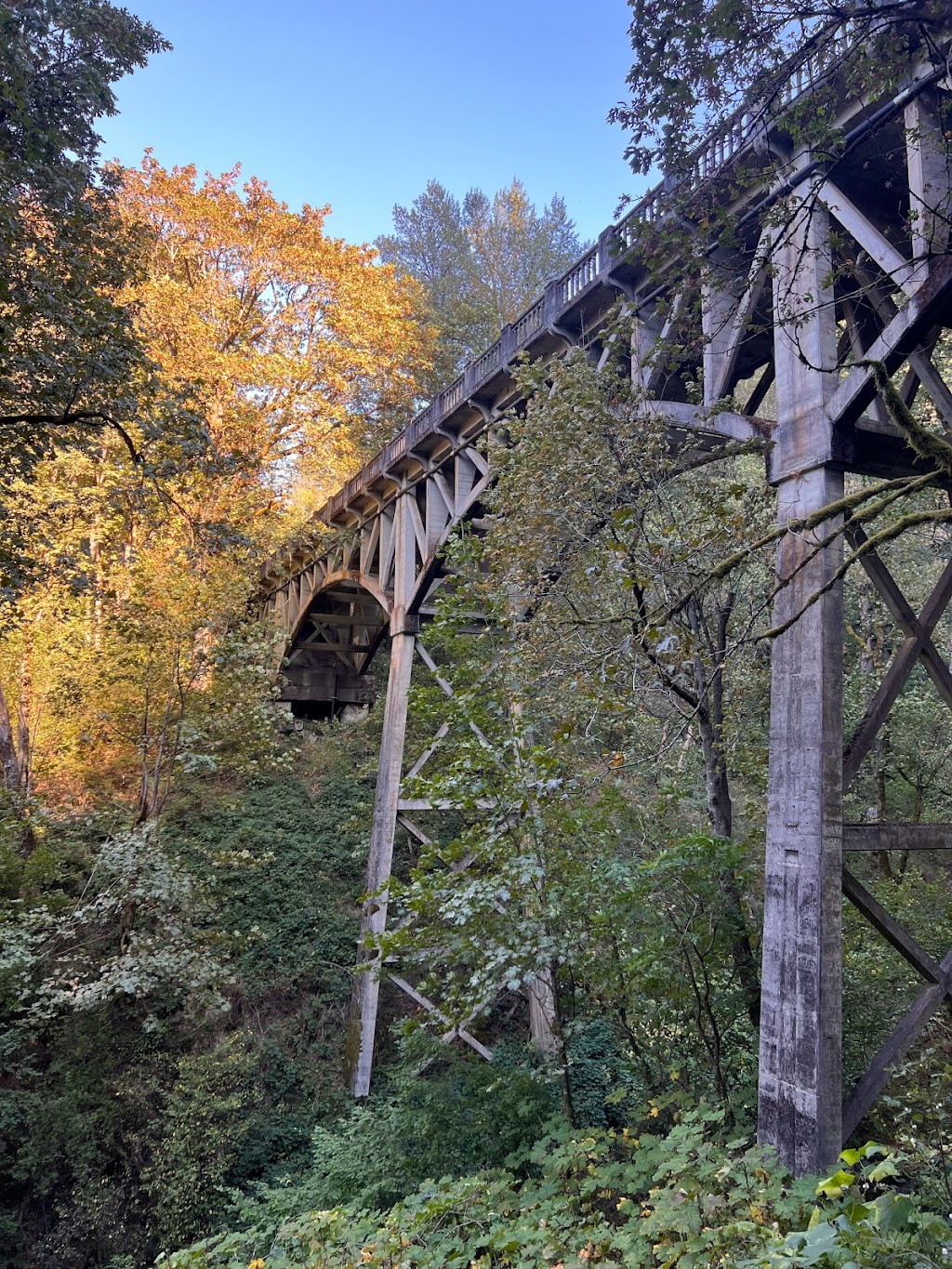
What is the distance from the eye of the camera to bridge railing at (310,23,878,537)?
3.76 m

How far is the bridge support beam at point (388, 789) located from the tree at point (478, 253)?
15.5 metres

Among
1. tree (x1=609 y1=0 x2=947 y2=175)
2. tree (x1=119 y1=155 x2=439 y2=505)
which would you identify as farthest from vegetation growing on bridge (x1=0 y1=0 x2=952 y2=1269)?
tree (x1=119 y1=155 x2=439 y2=505)

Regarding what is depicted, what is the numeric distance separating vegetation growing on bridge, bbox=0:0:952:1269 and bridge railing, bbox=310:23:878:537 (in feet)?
0.78

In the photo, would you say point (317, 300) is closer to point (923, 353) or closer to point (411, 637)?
point (411, 637)

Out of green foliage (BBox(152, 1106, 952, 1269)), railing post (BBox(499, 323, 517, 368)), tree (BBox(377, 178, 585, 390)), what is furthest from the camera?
tree (BBox(377, 178, 585, 390))

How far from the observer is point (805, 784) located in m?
4.21

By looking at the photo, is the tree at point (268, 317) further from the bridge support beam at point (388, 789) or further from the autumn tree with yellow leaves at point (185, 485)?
the bridge support beam at point (388, 789)

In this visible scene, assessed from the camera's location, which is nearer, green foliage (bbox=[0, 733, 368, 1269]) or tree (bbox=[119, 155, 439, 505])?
green foliage (bbox=[0, 733, 368, 1269])

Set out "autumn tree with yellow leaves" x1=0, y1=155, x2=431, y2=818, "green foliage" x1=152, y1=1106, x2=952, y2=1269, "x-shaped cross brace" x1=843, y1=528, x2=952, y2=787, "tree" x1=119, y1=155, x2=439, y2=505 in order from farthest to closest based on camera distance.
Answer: "tree" x1=119, y1=155, x2=439, y2=505, "autumn tree with yellow leaves" x1=0, y1=155, x2=431, y2=818, "x-shaped cross brace" x1=843, y1=528, x2=952, y2=787, "green foliage" x1=152, y1=1106, x2=952, y2=1269

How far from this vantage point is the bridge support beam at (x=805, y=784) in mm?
3895

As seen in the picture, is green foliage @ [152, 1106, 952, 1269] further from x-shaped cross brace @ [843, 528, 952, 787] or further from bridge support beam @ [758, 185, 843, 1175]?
x-shaped cross brace @ [843, 528, 952, 787]

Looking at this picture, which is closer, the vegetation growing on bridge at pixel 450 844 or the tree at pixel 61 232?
the vegetation growing on bridge at pixel 450 844

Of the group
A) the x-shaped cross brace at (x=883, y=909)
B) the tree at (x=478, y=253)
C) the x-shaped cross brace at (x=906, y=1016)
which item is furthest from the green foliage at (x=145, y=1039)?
the tree at (x=478, y=253)

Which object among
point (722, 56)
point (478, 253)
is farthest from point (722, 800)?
point (478, 253)
